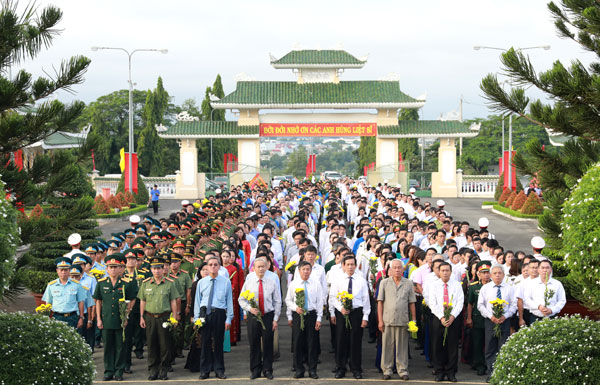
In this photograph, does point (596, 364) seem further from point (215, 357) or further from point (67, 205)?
point (67, 205)

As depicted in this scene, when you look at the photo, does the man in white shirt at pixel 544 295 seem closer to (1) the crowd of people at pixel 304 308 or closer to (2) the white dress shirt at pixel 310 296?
(1) the crowd of people at pixel 304 308

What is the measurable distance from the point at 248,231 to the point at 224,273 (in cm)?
466

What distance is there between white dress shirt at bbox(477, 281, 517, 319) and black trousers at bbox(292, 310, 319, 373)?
224cm

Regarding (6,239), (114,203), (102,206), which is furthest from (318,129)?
(6,239)

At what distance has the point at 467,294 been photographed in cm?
1066

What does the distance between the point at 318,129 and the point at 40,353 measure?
3368cm

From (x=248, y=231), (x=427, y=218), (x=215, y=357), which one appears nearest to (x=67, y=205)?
(x=248, y=231)

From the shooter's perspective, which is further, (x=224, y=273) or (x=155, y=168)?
(x=155, y=168)

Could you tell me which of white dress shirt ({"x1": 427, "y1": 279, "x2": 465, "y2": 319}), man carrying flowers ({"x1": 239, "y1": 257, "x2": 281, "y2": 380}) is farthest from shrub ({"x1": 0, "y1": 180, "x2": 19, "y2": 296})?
white dress shirt ({"x1": 427, "y1": 279, "x2": 465, "y2": 319})

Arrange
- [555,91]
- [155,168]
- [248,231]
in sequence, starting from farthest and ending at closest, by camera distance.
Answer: [155,168] < [248,231] < [555,91]

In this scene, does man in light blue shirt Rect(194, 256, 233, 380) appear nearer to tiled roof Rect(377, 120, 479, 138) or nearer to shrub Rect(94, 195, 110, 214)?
shrub Rect(94, 195, 110, 214)

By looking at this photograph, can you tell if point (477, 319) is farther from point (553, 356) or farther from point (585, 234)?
point (585, 234)

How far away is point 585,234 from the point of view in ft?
24.1

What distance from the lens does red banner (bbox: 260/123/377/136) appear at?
4072cm
